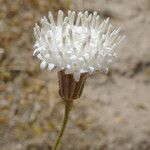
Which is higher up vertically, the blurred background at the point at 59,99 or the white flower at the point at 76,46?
the white flower at the point at 76,46

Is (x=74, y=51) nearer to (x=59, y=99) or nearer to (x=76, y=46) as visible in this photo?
(x=76, y=46)

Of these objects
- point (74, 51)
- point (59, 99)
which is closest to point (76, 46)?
point (74, 51)

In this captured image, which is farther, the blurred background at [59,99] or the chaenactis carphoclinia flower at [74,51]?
the blurred background at [59,99]

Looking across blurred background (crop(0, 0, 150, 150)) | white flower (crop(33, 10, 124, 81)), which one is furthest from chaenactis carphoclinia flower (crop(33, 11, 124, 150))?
blurred background (crop(0, 0, 150, 150))

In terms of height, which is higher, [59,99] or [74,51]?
[74,51]

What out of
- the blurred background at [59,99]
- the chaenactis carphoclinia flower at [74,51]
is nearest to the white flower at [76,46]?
the chaenactis carphoclinia flower at [74,51]

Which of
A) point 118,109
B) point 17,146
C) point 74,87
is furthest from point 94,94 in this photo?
point 74,87

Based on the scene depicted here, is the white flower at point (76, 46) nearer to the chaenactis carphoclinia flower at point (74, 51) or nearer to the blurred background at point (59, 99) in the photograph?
the chaenactis carphoclinia flower at point (74, 51)
